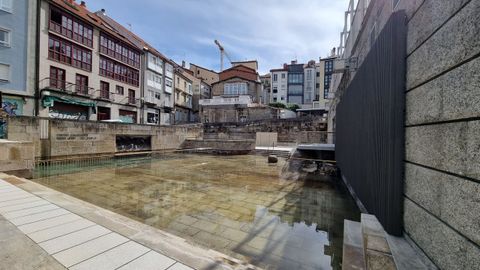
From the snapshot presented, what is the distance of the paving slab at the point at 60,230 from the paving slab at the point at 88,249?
0.50 m

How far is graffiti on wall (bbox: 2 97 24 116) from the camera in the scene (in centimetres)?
Answer: 1445

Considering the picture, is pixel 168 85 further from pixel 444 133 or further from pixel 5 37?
pixel 444 133

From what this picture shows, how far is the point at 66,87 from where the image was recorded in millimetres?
18266

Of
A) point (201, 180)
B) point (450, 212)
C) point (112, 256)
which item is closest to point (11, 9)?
point (201, 180)

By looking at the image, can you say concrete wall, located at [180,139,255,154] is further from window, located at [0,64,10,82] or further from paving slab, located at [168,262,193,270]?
paving slab, located at [168,262,193,270]

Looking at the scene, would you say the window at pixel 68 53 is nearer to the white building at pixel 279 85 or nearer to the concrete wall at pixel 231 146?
the concrete wall at pixel 231 146

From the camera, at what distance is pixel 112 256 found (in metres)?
2.24

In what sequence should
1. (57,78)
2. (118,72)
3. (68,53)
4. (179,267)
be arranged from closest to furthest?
1. (179,267)
2. (57,78)
3. (68,53)
4. (118,72)

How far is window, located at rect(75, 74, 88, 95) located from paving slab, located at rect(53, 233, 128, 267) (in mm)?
21640

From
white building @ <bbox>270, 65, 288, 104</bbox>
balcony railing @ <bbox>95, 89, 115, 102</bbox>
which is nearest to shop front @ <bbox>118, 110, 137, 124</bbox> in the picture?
balcony railing @ <bbox>95, 89, 115, 102</bbox>

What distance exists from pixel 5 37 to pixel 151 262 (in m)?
21.5

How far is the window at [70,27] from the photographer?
17.6 m

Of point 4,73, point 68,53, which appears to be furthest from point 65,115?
point 68,53

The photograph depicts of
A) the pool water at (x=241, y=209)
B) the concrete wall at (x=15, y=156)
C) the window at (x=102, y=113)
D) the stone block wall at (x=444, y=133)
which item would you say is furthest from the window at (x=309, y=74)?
the stone block wall at (x=444, y=133)
